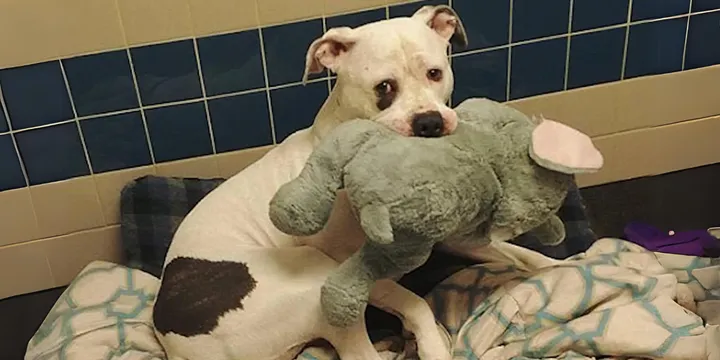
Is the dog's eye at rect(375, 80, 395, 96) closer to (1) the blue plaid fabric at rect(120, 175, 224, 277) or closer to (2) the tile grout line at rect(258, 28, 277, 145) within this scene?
(2) the tile grout line at rect(258, 28, 277, 145)

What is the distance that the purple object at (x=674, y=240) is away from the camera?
2.21 meters

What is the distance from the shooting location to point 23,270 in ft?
7.58

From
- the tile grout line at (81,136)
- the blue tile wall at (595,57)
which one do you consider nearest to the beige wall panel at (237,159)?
the tile grout line at (81,136)

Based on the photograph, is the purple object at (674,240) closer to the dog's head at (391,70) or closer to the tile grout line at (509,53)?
the tile grout line at (509,53)

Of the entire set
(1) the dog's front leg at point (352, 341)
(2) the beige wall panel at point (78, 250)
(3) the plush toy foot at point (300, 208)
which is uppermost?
(3) the plush toy foot at point (300, 208)

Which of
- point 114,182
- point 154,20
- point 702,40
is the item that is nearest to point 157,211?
point 114,182

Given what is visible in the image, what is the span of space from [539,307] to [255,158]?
2.75ft

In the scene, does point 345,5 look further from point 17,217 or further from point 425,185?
point 17,217

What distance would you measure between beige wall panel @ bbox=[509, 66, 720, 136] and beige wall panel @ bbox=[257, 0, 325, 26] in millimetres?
581

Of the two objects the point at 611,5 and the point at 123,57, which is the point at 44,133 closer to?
the point at 123,57

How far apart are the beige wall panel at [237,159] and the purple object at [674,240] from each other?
3.03 feet

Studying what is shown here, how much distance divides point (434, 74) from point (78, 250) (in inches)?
43.5

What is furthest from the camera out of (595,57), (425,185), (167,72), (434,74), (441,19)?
(595,57)

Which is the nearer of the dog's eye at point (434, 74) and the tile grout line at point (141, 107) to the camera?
the dog's eye at point (434, 74)
